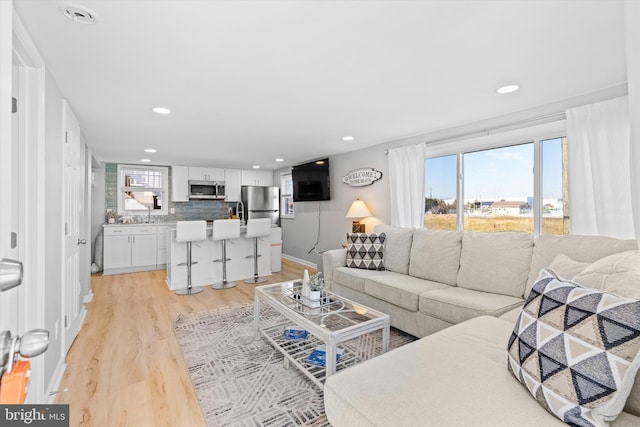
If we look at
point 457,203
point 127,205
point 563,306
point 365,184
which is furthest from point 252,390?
point 127,205

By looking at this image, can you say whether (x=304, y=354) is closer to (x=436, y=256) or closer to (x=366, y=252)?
(x=366, y=252)

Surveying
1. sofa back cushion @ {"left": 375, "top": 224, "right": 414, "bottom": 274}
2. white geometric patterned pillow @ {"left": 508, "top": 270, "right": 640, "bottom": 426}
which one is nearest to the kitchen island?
sofa back cushion @ {"left": 375, "top": 224, "right": 414, "bottom": 274}

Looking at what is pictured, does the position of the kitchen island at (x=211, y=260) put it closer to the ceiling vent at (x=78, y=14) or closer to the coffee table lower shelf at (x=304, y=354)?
the coffee table lower shelf at (x=304, y=354)

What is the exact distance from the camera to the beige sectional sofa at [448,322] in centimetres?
109

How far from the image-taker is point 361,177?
15.6ft

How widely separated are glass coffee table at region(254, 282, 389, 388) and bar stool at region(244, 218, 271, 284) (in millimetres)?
2161

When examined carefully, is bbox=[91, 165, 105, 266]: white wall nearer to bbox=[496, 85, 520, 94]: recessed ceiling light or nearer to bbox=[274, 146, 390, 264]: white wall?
bbox=[274, 146, 390, 264]: white wall

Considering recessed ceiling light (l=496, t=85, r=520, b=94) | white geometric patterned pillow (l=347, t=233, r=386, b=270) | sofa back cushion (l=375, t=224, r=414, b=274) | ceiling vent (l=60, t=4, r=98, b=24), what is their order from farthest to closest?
1. white geometric patterned pillow (l=347, t=233, r=386, b=270)
2. sofa back cushion (l=375, t=224, r=414, b=274)
3. recessed ceiling light (l=496, t=85, r=520, b=94)
4. ceiling vent (l=60, t=4, r=98, b=24)

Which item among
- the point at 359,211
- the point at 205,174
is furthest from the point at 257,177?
the point at 359,211

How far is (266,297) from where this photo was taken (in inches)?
103

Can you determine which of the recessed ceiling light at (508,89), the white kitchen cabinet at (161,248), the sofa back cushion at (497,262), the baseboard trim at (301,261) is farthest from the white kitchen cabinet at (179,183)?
the recessed ceiling light at (508,89)

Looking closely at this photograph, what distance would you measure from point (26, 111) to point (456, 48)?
2.58 meters

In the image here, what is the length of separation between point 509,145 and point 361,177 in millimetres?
2097

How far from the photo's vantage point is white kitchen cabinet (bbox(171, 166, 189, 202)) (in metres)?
6.44
